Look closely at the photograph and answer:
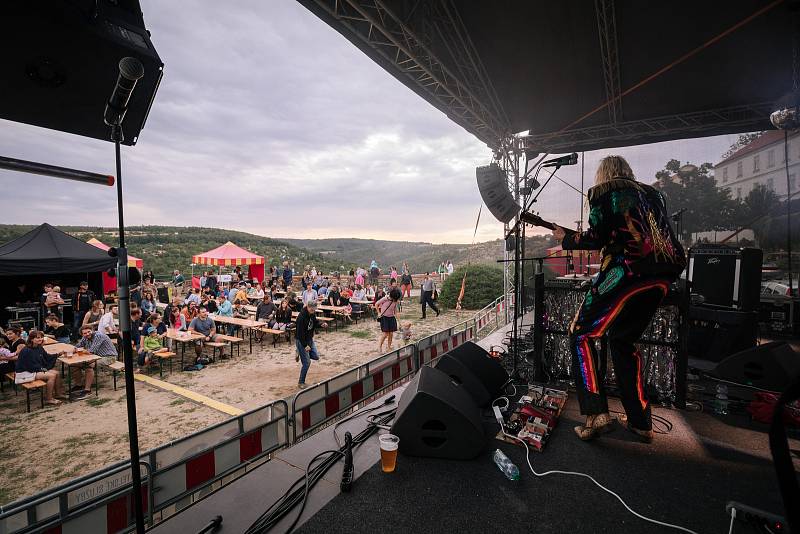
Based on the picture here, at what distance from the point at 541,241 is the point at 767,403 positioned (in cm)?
1022

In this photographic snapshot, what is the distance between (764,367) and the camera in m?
3.30

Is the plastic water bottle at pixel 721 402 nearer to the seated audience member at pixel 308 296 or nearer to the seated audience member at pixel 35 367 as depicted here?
the seated audience member at pixel 308 296

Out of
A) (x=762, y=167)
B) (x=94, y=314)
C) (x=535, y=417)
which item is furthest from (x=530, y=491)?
(x=762, y=167)

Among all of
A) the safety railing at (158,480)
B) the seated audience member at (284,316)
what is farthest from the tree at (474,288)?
the safety railing at (158,480)

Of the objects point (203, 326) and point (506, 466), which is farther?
point (203, 326)

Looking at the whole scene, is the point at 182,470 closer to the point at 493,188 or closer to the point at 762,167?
the point at 493,188

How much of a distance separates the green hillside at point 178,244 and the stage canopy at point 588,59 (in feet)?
95.2

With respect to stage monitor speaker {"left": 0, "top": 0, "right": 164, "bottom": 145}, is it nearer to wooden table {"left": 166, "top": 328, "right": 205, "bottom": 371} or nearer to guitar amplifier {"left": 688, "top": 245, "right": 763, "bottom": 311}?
guitar amplifier {"left": 688, "top": 245, "right": 763, "bottom": 311}

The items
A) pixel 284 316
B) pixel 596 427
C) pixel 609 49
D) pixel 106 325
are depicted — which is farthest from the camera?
pixel 284 316

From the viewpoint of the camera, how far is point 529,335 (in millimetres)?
5426

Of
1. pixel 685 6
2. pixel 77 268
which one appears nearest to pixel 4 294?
pixel 77 268

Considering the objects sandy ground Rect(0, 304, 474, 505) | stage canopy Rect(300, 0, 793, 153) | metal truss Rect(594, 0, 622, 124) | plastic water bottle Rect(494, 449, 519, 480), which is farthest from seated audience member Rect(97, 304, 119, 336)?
metal truss Rect(594, 0, 622, 124)

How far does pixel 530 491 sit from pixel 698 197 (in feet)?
37.6

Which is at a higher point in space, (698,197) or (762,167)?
(762,167)
